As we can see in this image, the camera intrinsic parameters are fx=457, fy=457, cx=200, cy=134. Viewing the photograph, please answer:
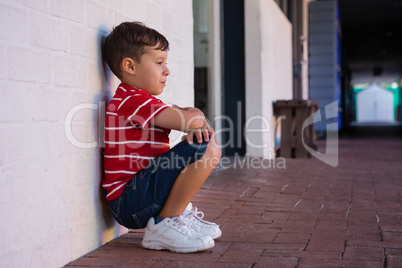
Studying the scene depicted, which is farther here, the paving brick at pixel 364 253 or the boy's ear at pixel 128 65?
the boy's ear at pixel 128 65

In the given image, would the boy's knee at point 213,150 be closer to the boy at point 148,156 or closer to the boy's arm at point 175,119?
the boy at point 148,156

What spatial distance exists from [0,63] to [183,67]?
142 cm

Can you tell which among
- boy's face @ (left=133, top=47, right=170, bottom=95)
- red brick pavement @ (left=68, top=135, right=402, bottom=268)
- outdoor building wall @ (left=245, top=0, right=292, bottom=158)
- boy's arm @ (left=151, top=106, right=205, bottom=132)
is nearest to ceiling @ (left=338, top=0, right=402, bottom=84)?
outdoor building wall @ (left=245, top=0, right=292, bottom=158)

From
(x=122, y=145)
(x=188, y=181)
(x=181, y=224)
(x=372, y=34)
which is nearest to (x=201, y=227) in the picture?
(x=181, y=224)

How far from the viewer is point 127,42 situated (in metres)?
1.84

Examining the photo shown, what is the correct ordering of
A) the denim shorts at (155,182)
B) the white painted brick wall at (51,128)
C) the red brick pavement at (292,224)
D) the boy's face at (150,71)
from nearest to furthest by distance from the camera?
1. the white painted brick wall at (51,128)
2. the red brick pavement at (292,224)
3. the denim shorts at (155,182)
4. the boy's face at (150,71)

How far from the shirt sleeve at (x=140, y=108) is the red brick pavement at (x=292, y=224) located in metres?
0.52

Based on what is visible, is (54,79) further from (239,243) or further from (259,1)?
(259,1)

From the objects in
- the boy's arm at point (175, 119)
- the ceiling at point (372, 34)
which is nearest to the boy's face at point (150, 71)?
the boy's arm at point (175, 119)

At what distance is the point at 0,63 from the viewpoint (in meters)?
1.29

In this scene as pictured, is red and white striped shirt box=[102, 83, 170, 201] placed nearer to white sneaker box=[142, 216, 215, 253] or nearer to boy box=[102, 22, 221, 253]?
boy box=[102, 22, 221, 253]

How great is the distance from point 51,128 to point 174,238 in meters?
0.63

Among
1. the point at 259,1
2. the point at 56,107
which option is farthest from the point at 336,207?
the point at 259,1

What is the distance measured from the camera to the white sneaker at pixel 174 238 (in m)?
1.76
